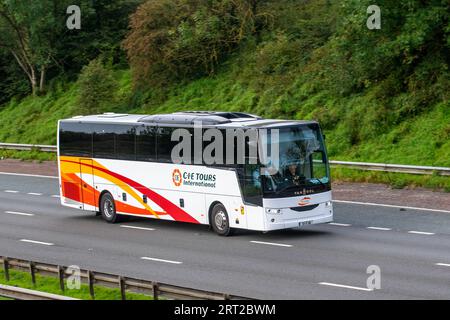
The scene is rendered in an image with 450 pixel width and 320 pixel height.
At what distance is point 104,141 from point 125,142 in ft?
3.50

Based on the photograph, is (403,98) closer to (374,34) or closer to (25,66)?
(374,34)

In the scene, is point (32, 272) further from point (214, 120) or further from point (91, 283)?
point (214, 120)

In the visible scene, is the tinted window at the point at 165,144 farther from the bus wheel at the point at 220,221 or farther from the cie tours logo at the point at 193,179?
the bus wheel at the point at 220,221

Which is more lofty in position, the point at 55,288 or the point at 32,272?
the point at 32,272

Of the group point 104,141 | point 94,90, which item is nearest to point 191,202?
point 104,141

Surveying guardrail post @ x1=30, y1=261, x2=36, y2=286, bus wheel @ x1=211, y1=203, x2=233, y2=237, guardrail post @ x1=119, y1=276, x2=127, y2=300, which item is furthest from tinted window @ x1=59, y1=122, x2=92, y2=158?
guardrail post @ x1=119, y1=276, x2=127, y2=300

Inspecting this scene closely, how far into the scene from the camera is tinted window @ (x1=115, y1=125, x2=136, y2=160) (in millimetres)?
29175

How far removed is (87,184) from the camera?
3094cm

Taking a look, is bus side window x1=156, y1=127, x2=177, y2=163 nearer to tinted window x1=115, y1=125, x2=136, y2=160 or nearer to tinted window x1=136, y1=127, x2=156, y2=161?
tinted window x1=136, y1=127, x2=156, y2=161

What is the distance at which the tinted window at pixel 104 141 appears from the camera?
98.1ft

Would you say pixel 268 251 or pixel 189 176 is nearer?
pixel 268 251
